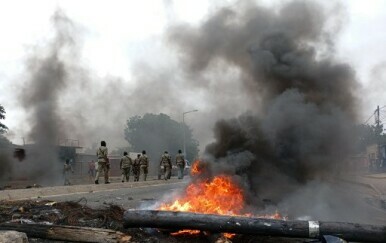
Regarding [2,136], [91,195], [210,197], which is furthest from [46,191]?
[2,136]

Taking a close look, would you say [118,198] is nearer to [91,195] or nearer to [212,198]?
[91,195]

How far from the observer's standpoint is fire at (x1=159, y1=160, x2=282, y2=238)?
8320 mm

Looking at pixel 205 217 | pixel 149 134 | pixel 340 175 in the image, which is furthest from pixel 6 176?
pixel 149 134

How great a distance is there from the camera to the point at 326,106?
12125 millimetres

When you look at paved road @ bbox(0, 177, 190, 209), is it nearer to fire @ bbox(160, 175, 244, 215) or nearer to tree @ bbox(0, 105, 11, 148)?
fire @ bbox(160, 175, 244, 215)

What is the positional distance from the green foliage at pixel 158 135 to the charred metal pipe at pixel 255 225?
176 feet

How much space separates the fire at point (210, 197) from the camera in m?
8.32

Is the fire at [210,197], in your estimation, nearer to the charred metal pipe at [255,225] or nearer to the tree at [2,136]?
the charred metal pipe at [255,225]

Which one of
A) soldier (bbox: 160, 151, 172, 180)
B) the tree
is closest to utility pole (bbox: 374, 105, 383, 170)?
soldier (bbox: 160, 151, 172, 180)

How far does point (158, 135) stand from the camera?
65875 mm

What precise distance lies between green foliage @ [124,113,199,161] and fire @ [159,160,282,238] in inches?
2011

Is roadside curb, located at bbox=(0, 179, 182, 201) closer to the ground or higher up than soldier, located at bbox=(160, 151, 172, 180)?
closer to the ground

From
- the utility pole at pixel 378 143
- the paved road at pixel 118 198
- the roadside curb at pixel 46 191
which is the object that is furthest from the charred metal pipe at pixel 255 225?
the utility pole at pixel 378 143

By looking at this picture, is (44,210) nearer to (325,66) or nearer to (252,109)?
(252,109)
